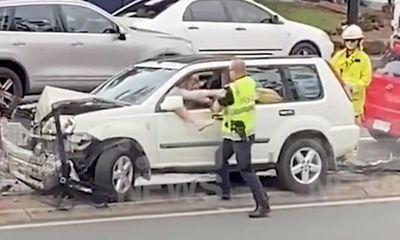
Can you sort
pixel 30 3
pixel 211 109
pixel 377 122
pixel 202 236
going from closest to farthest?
1. pixel 202 236
2. pixel 211 109
3. pixel 377 122
4. pixel 30 3

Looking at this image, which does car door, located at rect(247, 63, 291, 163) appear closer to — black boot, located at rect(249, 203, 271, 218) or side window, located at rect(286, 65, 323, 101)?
side window, located at rect(286, 65, 323, 101)

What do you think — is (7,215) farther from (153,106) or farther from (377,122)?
(377,122)

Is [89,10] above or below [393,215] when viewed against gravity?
above

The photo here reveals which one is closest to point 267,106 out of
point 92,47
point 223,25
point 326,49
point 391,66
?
point 391,66

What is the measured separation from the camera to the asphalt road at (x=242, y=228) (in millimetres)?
10750

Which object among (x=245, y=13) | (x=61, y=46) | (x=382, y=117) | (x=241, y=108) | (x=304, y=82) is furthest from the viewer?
(x=245, y=13)

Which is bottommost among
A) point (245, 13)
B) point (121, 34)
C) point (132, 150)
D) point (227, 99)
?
point (132, 150)

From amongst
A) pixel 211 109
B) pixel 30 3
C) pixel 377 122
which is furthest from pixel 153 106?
pixel 30 3

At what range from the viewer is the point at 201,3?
2048 cm

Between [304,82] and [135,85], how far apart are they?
1.96 meters

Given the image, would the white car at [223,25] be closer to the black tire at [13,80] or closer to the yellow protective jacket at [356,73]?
the black tire at [13,80]

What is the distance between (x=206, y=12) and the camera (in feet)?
67.4

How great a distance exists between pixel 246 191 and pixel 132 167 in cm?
167

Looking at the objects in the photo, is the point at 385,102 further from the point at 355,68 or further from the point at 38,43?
the point at 38,43
